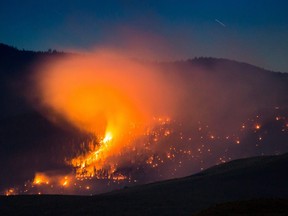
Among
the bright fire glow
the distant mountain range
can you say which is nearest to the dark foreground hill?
the distant mountain range

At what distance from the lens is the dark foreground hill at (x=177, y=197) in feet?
146

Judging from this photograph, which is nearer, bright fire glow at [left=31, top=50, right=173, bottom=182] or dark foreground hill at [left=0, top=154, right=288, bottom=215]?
dark foreground hill at [left=0, top=154, right=288, bottom=215]

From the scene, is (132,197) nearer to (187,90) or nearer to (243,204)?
(243,204)

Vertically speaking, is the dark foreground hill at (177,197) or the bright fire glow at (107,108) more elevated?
the bright fire glow at (107,108)

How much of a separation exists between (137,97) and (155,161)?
214 ft

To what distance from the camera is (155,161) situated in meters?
102

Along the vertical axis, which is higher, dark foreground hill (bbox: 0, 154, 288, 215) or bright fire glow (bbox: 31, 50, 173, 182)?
bright fire glow (bbox: 31, 50, 173, 182)

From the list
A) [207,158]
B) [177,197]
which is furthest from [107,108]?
[177,197]

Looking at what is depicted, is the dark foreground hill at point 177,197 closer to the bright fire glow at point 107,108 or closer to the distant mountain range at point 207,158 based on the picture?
the distant mountain range at point 207,158

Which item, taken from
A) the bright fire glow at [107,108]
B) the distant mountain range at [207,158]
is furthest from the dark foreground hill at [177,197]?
the bright fire glow at [107,108]

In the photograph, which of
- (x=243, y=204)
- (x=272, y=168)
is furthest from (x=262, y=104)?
(x=243, y=204)

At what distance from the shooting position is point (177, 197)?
49219 millimetres

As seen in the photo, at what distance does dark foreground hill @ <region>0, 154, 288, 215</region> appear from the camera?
44.5 m

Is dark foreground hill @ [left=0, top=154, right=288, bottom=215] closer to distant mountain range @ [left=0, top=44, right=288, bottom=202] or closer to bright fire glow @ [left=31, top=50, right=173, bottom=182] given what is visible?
distant mountain range @ [left=0, top=44, right=288, bottom=202]
